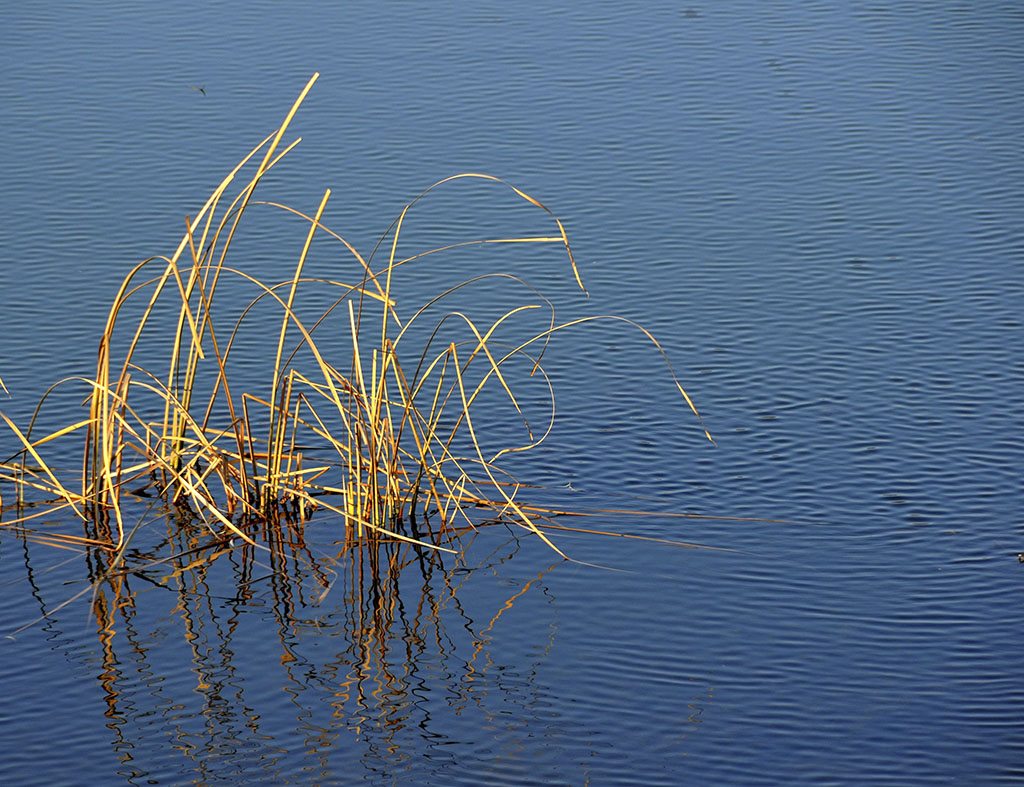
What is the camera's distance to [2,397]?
8492 millimetres

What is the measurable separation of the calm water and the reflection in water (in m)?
0.02

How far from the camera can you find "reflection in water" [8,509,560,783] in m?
5.59

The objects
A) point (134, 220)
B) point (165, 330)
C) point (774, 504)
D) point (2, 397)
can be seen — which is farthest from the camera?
point (134, 220)

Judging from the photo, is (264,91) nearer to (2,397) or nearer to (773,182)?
(773,182)

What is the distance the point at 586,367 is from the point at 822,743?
12.3 feet

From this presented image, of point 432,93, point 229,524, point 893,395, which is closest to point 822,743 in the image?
point 229,524

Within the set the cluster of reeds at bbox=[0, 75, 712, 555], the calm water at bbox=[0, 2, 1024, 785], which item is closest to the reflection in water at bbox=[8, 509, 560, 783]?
the calm water at bbox=[0, 2, 1024, 785]

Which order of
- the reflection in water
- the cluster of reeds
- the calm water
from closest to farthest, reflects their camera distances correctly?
the reflection in water
the calm water
the cluster of reeds

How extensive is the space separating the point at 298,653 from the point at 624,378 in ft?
10.6

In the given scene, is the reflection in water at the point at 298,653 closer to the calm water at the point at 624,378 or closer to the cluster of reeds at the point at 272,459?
the calm water at the point at 624,378

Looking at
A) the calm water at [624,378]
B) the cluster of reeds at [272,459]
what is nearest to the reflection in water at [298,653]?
the calm water at [624,378]

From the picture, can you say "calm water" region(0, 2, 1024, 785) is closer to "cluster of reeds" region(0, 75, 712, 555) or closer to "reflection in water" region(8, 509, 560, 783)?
"reflection in water" region(8, 509, 560, 783)

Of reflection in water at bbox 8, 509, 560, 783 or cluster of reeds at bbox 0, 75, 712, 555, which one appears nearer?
reflection in water at bbox 8, 509, 560, 783

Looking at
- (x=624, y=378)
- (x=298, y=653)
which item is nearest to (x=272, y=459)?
(x=298, y=653)
